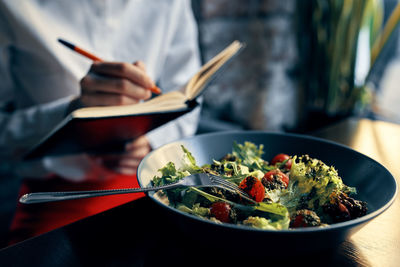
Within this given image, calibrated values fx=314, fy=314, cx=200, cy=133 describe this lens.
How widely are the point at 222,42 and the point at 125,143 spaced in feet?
2.98

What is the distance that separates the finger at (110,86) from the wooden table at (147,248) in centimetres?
31

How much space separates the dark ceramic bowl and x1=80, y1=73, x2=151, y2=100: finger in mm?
223

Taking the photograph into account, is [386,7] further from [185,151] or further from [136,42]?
[185,151]

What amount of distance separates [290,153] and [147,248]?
0.32 m

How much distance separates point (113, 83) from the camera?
0.70m

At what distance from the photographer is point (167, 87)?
4.15 ft

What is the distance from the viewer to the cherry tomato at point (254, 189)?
407 millimetres

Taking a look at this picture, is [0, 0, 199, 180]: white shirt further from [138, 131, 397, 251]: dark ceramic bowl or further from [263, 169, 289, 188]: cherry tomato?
[263, 169, 289, 188]: cherry tomato

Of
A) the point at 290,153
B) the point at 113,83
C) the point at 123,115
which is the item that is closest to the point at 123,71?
the point at 113,83

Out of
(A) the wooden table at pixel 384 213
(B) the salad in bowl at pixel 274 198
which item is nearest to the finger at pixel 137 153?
(B) the salad in bowl at pixel 274 198

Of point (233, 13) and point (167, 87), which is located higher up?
point (233, 13)

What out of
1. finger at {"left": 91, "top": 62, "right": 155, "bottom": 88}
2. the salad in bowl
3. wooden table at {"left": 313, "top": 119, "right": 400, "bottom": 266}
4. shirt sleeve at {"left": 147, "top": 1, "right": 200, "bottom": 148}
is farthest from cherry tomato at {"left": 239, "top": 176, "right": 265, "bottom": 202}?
shirt sleeve at {"left": 147, "top": 1, "right": 200, "bottom": 148}

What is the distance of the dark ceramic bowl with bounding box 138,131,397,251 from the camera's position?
31 cm

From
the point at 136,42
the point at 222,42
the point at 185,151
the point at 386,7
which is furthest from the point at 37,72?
the point at 386,7
